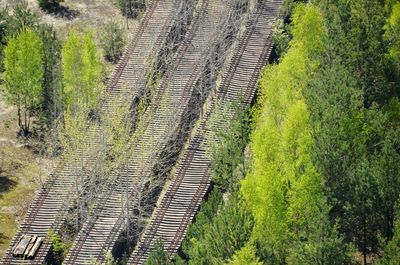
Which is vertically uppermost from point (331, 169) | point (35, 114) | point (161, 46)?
point (331, 169)

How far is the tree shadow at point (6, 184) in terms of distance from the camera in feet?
357

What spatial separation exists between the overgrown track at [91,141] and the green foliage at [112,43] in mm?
2587

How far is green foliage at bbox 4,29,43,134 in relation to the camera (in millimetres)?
111981

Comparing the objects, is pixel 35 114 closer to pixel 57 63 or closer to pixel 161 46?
pixel 57 63

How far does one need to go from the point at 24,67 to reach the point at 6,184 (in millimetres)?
12517

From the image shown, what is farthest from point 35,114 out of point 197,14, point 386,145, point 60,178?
point 386,145

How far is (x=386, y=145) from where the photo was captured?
92.8 m

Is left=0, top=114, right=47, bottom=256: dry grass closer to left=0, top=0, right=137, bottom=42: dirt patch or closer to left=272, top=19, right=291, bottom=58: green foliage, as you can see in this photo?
left=0, top=0, right=137, bottom=42: dirt patch

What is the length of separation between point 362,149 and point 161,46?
34.9 m

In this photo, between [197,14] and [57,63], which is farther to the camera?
[197,14]

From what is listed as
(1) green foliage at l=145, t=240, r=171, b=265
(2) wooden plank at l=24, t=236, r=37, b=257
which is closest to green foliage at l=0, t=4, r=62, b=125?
(2) wooden plank at l=24, t=236, r=37, b=257

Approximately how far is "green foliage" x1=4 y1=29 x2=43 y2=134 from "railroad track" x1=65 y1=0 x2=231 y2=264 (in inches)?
492

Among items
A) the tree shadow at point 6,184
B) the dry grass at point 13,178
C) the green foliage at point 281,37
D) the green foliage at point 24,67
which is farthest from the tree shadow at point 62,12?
the tree shadow at point 6,184

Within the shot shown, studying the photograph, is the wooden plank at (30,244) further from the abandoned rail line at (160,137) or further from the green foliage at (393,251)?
the green foliage at (393,251)
